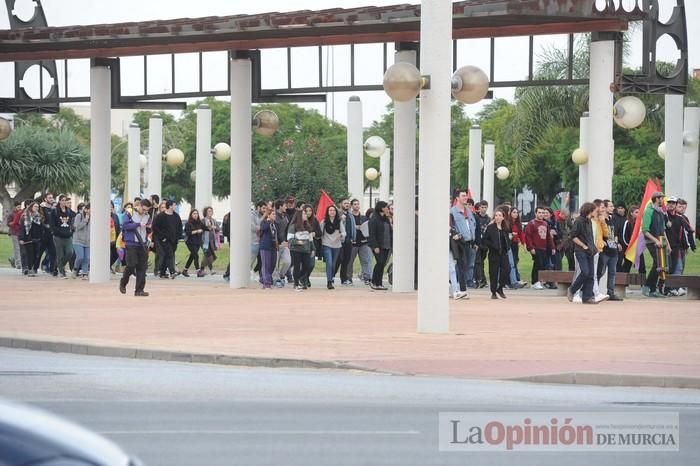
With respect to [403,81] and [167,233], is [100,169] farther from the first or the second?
[403,81]

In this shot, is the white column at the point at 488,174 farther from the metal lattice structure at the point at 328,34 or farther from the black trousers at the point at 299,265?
the black trousers at the point at 299,265

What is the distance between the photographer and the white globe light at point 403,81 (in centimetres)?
1795

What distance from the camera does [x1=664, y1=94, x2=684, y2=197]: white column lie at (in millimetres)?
35469

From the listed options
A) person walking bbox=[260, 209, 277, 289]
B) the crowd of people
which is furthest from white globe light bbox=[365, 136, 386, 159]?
person walking bbox=[260, 209, 277, 289]

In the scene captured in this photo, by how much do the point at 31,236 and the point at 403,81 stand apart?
1943 centimetres

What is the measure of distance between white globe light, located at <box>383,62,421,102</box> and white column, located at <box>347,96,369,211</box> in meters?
25.4

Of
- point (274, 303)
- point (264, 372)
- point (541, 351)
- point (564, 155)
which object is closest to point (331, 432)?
point (264, 372)

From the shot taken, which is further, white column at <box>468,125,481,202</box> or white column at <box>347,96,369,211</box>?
white column at <box>468,125,481,202</box>

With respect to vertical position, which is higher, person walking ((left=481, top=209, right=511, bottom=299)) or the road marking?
person walking ((left=481, top=209, right=511, bottom=299))

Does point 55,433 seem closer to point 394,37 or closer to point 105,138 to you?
point 394,37

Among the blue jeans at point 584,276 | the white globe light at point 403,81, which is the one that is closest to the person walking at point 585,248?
the blue jeans at point 584,276

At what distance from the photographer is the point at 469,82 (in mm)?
19141

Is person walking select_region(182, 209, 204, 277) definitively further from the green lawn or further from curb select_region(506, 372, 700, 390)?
curb select_region(506, 372, 700, 390)

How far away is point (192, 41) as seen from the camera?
1147 inches
